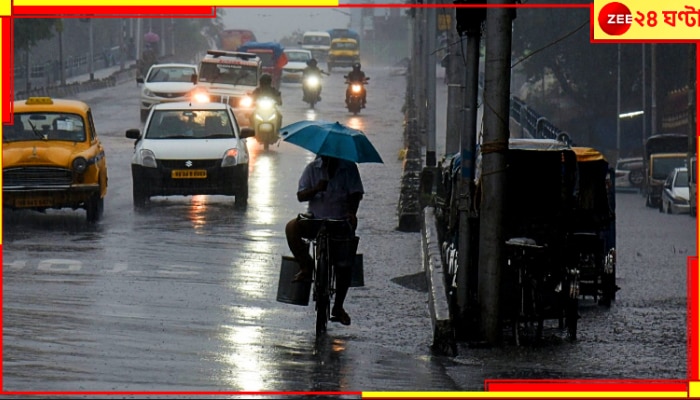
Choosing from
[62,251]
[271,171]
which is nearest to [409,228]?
[62,251]

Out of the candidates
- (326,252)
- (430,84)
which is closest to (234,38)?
(430,84)

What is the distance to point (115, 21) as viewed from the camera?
10106 centimetres

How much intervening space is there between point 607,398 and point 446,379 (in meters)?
1.31

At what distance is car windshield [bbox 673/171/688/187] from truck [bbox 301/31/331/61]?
4536 cm

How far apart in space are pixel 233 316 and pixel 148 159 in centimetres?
1096

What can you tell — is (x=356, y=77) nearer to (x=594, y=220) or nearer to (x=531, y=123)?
(x=531, y=123)

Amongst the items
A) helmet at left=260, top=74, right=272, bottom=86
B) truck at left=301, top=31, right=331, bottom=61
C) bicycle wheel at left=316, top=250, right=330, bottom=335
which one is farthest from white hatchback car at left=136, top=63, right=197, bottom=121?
truck at left=301, top=31, right=331, bottom=61

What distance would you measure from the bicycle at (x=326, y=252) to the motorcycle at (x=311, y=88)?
39.7 meters

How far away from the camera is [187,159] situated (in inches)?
956

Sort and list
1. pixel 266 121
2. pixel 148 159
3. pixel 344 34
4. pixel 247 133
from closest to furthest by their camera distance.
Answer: pixel 148 159 → pixel 247 133 → pixel 266 121 → pixel 344 34

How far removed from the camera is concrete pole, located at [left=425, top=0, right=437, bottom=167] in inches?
1144

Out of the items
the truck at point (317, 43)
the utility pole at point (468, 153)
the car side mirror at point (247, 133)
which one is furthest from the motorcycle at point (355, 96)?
the truck at point (317, 43)

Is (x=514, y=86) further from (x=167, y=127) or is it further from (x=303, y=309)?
(x=303, y=309)

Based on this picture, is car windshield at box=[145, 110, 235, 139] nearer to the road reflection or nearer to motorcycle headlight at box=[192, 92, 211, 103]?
the road reflection
